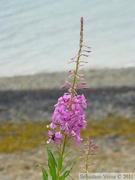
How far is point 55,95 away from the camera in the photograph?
6.41 meters

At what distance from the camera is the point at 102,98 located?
6.04 meters

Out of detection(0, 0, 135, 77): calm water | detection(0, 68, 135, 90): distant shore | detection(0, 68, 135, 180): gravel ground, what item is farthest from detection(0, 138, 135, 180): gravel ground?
detection(0, 0, 135, 77): calm water

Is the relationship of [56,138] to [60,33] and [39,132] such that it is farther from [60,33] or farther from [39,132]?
[60,33]

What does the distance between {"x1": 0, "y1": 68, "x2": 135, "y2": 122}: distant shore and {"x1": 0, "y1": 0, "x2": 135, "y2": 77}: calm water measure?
96 cm

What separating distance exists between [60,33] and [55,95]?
5.46m

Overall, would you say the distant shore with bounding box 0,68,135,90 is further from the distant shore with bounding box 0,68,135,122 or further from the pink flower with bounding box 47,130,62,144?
the pink flower with bounding box 47,130,62,144

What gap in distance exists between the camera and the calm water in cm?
929

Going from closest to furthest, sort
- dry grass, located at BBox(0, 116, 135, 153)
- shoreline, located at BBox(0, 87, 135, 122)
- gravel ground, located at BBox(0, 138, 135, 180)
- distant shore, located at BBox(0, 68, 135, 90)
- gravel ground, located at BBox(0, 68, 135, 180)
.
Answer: gravel ground, located at BBox(0, 138, 135, 180) < gravel ground, located at BBox(0, 68, 135, 180) < dry grass, located at BBox(0, 116, 135, 153) < shoreline, located at BBox(0, 87, 135, 122) < distant shore, located at BBox(0, 68, 135, 90)

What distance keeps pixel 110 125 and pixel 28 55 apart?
206 inches

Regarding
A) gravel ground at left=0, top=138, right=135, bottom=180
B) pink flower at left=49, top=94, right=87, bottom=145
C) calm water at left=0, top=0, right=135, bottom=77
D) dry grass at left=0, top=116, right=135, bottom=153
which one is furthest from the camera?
calm water at left=0, top=0, right=135, bottom=77

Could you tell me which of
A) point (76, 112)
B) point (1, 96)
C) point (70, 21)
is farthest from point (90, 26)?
point (76, 112)

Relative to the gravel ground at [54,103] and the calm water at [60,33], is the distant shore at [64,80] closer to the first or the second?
the gravel ground at [54,103]

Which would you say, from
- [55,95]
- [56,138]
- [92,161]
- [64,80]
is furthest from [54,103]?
[56,138]

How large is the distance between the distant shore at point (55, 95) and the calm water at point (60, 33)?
962 mm
